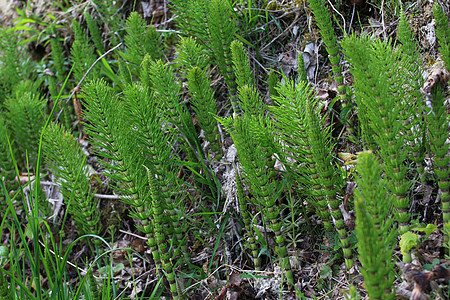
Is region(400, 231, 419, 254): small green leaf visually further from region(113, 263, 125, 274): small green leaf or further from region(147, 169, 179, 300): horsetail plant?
region(113, 263, 125, 274): small green leaf

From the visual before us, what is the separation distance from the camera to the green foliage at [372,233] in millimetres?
1163

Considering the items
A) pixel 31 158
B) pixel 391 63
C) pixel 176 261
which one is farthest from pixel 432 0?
pixel 31 158

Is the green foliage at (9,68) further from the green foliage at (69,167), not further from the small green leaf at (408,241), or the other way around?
the small green leaf at (408,241)

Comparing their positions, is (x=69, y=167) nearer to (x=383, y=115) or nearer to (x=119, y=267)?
(x=119, y=267)

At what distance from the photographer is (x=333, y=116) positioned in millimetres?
2354

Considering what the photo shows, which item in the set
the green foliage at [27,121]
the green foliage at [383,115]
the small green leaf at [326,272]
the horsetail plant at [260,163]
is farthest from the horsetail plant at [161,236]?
the green foliage at [27,121]

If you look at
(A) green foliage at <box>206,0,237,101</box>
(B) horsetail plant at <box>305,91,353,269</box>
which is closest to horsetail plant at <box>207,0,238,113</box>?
(A) green foliage at <box>206,0,237,101</box>

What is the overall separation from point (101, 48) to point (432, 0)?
107 inches

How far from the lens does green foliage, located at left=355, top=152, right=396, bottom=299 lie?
3.82ft

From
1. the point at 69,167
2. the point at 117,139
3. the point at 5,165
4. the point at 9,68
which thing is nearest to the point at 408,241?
the point at 117,139

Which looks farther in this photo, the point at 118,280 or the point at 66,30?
the point at 66,30

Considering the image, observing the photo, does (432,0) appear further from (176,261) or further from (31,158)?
(31,158)

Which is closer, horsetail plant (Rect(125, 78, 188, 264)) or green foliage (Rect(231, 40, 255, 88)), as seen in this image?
horsetail plant (Rect(125, 78, 188, 264))

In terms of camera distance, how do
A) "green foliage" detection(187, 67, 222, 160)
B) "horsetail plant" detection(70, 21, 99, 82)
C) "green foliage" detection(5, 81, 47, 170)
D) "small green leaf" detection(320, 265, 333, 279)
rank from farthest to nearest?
"horsetail plant" detection(70, 21, 99, 82) < "green foliage" detection(5, 81, 47, 170) < "green foliage" detection(187, 67, 222, 160) < "small green leaf" detection(320, 265, 333, 279)
